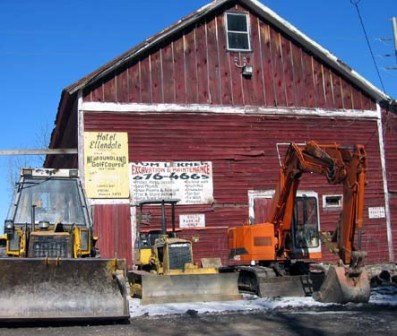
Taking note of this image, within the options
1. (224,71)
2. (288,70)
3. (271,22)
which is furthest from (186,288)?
(271,22)

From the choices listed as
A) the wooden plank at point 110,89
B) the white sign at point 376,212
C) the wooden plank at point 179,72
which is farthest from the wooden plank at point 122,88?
the white sign at point 376,212

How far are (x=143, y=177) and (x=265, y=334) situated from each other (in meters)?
9.69

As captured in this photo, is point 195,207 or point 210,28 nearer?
point 195,207

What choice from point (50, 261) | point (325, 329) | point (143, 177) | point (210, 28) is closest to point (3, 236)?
point (50, 261)

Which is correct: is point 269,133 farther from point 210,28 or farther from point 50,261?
Answer: point 50,261

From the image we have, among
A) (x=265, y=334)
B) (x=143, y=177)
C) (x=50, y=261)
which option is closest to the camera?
(x=265, y=334)

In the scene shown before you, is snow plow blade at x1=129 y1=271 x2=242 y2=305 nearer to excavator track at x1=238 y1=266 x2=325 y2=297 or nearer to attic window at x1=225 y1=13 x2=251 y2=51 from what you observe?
excavator track at x1=238 y1=266 x2=325 y2=297

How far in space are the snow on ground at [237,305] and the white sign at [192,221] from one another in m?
5.02

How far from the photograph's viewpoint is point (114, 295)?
919 cm

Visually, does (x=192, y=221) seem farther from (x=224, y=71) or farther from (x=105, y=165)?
(x=224, y=71)

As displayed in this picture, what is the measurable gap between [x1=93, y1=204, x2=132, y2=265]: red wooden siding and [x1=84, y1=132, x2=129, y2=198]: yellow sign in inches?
15.9

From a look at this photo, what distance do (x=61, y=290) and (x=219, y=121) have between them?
33.9 feet

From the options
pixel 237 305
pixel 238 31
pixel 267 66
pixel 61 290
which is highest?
pixel 238 31

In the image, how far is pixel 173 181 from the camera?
57.7ft
